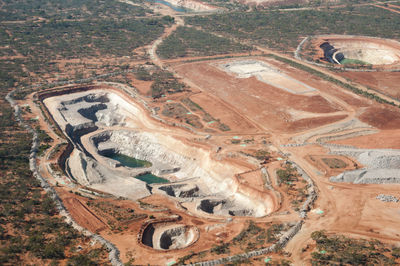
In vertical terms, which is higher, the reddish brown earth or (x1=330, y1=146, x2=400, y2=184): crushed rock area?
the reddish brown earth

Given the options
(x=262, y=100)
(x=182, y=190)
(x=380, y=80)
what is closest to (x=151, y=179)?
(x=182, y=190)

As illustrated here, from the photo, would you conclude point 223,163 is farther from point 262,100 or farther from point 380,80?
point 380,80

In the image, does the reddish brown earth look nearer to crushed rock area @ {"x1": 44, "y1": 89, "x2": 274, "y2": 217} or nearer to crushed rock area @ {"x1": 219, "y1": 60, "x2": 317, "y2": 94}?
crushed rock area @ {"x1": 219, "y1": 60, "x2": 317, "y2": 94}

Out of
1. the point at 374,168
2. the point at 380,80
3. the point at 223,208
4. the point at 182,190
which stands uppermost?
the point at 380,80

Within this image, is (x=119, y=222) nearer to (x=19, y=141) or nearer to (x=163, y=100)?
(x=19, y=141)

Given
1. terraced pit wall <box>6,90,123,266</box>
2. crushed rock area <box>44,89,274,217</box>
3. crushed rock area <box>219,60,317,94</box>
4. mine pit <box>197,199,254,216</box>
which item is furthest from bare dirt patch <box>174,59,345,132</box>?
terraced pit wall <box>6,90,123,266</box>

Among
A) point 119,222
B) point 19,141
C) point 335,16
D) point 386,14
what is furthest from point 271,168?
point 386,14
